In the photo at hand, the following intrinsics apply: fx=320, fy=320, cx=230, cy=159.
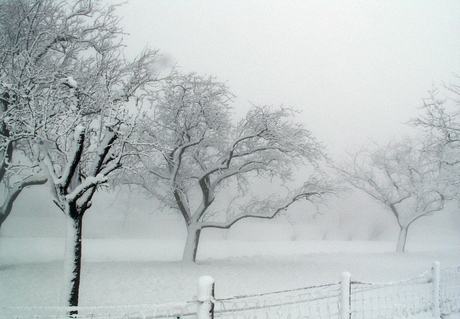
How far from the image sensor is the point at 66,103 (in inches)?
391

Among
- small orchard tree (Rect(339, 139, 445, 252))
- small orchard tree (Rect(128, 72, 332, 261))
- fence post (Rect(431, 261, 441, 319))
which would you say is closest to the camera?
fence post (Rect(431, 261, 441, 319))

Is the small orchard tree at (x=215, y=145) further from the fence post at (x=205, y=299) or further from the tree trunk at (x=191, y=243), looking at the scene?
the fence post at (x=205, y=299)

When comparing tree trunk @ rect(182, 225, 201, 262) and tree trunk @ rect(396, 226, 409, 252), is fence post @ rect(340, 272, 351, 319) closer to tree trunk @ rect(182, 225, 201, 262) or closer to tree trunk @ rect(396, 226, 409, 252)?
tree trunk @ rect(182, 225, 201, 262)

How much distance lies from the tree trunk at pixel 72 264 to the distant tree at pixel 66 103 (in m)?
0.02

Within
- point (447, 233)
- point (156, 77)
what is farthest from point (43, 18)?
point (447, 233)

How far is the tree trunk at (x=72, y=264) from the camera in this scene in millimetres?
6086

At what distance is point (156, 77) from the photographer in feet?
38.7

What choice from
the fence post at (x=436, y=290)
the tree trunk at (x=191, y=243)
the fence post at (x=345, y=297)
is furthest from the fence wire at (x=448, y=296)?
the tree trunk at (x=191, y=243)

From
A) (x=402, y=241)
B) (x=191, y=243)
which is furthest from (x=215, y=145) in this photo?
(x=402, y=241)

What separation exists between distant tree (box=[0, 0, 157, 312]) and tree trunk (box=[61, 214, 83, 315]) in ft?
0.06

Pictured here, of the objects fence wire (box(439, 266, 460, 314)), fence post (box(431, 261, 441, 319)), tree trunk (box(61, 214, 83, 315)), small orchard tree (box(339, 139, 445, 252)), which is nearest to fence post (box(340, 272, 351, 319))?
fence post (box(431, 261, 441, 319))

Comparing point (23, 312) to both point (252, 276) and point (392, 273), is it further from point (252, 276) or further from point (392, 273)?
point (392, 273)

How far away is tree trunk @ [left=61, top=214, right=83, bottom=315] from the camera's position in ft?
20.0

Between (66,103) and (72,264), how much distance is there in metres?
5.66
